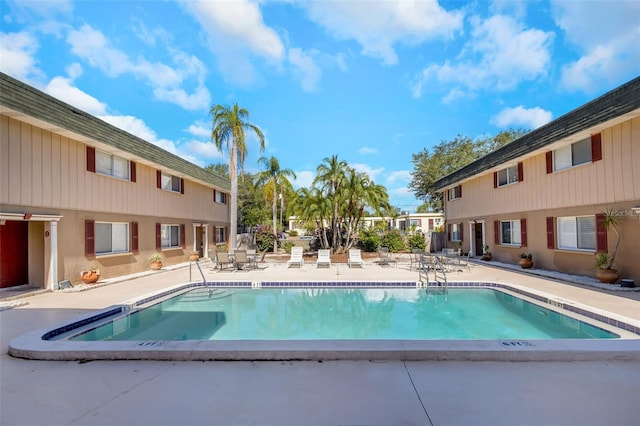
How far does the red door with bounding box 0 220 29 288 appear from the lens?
29.5 ft

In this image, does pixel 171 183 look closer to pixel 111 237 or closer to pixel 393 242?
pixel 111 237

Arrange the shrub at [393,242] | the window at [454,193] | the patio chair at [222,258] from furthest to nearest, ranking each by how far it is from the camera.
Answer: the shrub at [393,242] → the window at [454,193] → the patio chair at [222,258]

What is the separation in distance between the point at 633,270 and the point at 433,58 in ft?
42.0

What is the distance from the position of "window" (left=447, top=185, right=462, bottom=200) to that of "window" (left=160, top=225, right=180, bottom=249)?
16.9 meters

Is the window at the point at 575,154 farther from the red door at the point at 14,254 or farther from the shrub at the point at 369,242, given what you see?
the red door at the point at 14,254

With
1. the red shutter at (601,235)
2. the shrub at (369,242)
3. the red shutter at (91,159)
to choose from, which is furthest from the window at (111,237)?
the red shutter at (601,235)

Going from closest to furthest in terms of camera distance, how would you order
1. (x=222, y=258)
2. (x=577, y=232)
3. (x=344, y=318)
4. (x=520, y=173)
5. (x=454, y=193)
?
(x=344, y=318) < (x=577, y=232) < (x=222, y=258) < (x=520, y=173) < (x=454, y=193)

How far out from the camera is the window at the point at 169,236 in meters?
15.9

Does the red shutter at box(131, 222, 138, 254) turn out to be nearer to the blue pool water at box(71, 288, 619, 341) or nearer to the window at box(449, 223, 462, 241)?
the blue pool water at box(71, 288, 619, 341)

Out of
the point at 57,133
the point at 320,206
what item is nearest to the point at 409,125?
the point at 320,206

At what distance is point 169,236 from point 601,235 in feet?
57.7

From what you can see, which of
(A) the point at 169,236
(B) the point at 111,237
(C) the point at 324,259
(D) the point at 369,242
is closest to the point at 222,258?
(B) the point at 111,237

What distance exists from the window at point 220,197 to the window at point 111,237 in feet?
30.5

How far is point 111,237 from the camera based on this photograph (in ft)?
40.3
